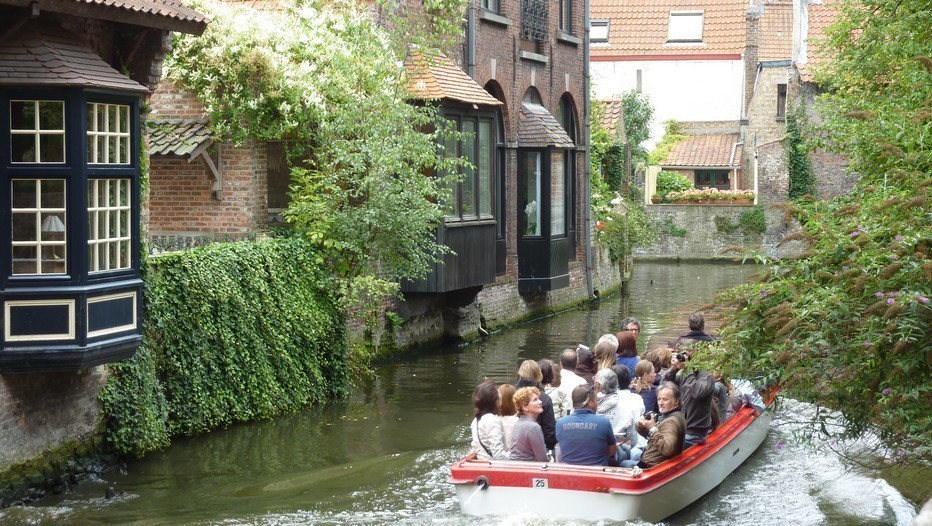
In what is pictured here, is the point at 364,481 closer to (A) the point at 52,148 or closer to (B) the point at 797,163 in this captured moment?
(A) the point at 52,148

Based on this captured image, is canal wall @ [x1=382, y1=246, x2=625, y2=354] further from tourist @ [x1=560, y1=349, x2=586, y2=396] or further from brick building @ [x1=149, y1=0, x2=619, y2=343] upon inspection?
tourist @ [x1=560, y1=349, x2=586, y2=396]

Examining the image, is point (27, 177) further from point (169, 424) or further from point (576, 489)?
point (576, 489)

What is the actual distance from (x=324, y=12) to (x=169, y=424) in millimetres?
6665

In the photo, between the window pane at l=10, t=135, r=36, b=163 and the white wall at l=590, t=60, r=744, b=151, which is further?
the white wall at l=590, t=60, r=744, b=151

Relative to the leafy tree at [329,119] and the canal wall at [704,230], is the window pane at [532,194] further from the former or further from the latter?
the canal wall at [704,230]

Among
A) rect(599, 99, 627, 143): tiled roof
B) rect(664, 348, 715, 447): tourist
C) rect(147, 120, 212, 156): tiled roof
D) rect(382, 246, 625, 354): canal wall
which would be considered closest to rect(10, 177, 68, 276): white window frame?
rect(147, 120, 212, 156): tiled roof

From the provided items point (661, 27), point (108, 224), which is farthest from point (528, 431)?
point (661, 27)

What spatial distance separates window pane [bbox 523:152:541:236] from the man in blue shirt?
1528 centimetres

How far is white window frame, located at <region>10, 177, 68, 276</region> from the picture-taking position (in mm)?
11805

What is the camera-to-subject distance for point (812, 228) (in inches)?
390

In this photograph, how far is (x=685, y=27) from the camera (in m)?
50.0

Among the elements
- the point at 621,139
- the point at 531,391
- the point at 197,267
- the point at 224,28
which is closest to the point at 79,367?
the point at 197,267

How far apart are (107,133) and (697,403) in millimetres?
6408

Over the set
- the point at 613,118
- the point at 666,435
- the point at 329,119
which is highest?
the point at 613,118
